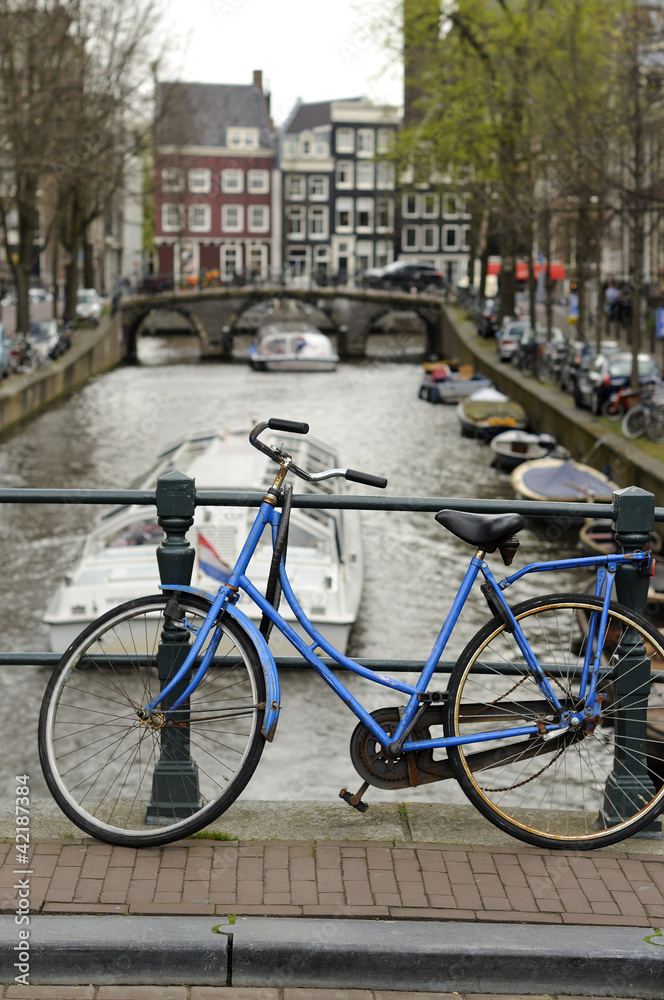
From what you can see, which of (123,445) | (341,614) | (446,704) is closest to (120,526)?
(341,614)

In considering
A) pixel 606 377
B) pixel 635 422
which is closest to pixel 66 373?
pixel 606 377

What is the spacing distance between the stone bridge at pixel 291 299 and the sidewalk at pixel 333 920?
54.8 m

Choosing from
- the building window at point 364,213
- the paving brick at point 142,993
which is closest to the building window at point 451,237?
the building window at point 364,213

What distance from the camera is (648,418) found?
21.1 metres

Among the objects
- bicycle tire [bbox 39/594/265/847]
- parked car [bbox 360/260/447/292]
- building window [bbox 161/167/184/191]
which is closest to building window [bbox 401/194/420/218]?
parked car [bbox 360/260/447/292]

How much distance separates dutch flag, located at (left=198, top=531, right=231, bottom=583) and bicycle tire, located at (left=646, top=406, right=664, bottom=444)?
9.70 m

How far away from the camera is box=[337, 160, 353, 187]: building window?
257 ft

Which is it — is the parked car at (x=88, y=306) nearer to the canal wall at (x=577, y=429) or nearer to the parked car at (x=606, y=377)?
the canal wall at (x=577, y=429)

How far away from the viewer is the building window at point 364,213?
79.1 meters

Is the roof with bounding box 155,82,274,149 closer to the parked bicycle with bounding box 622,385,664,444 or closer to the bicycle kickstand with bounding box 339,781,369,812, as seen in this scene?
the parked bicycle with bounding box 622,385,664,444

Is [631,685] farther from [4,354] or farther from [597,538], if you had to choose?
[4,354]

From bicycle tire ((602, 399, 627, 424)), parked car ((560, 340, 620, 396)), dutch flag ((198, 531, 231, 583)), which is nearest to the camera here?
dutch flag ((198, 531, 231, 583))

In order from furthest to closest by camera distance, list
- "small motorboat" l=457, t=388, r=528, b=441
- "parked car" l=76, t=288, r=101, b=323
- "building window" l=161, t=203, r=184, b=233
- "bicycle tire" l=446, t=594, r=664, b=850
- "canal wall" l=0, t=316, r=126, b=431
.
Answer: "building window" l=161, t=203, r=184, b=233
"parked car" l=76, t=288, r=101, b=323
"canal wall" l=0, t=316, r=126, b=431
"small motorboat" l=457, t=388, r=528, b=441
"bicycle tire" l=446, t=594, r=664, b=850

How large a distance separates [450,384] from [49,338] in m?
12.3
